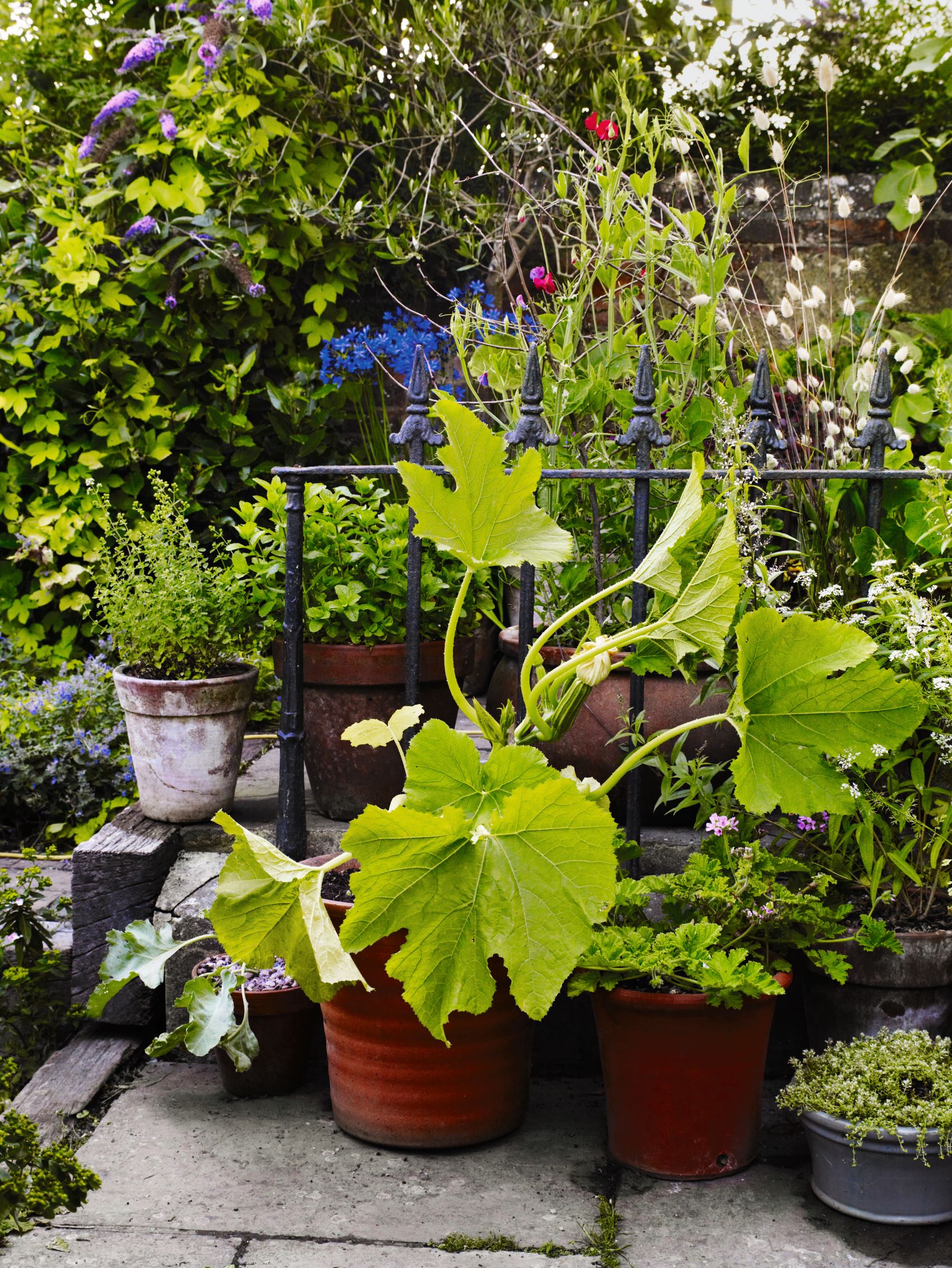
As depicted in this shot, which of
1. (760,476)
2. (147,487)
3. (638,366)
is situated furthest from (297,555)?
(147,487)

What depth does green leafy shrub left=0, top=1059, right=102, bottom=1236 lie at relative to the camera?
136 centimetres

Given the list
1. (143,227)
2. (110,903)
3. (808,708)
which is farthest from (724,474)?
(143,227)

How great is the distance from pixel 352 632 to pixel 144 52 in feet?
8.81

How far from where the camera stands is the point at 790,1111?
89.1 inches

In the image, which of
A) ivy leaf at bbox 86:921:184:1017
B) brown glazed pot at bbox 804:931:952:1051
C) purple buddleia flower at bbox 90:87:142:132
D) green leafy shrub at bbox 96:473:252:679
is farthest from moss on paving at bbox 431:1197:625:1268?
purple buddleia flower at bbox 90:87:142:132

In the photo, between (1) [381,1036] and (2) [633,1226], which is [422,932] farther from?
(2) [633,1226]

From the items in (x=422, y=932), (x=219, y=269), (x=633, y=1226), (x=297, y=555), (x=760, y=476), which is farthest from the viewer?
(x=219, y=269)

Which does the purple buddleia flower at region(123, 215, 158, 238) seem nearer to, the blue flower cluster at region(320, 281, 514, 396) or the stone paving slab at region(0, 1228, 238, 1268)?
the blue flower cluster at region(320, 281, 514, 396)

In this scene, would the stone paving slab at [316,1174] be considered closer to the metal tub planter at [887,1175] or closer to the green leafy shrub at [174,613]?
the metal tub planter at [887,1175]

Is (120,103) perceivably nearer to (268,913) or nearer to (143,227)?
(143,227)

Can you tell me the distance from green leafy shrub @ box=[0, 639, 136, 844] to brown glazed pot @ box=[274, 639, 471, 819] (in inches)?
41.9

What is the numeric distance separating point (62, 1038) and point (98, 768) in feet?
3.37

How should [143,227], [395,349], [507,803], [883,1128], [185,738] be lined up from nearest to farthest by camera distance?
[507,803] → [883,1128] → [185,738] → [143,227] → [395,349]

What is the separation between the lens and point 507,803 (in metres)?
1.60
